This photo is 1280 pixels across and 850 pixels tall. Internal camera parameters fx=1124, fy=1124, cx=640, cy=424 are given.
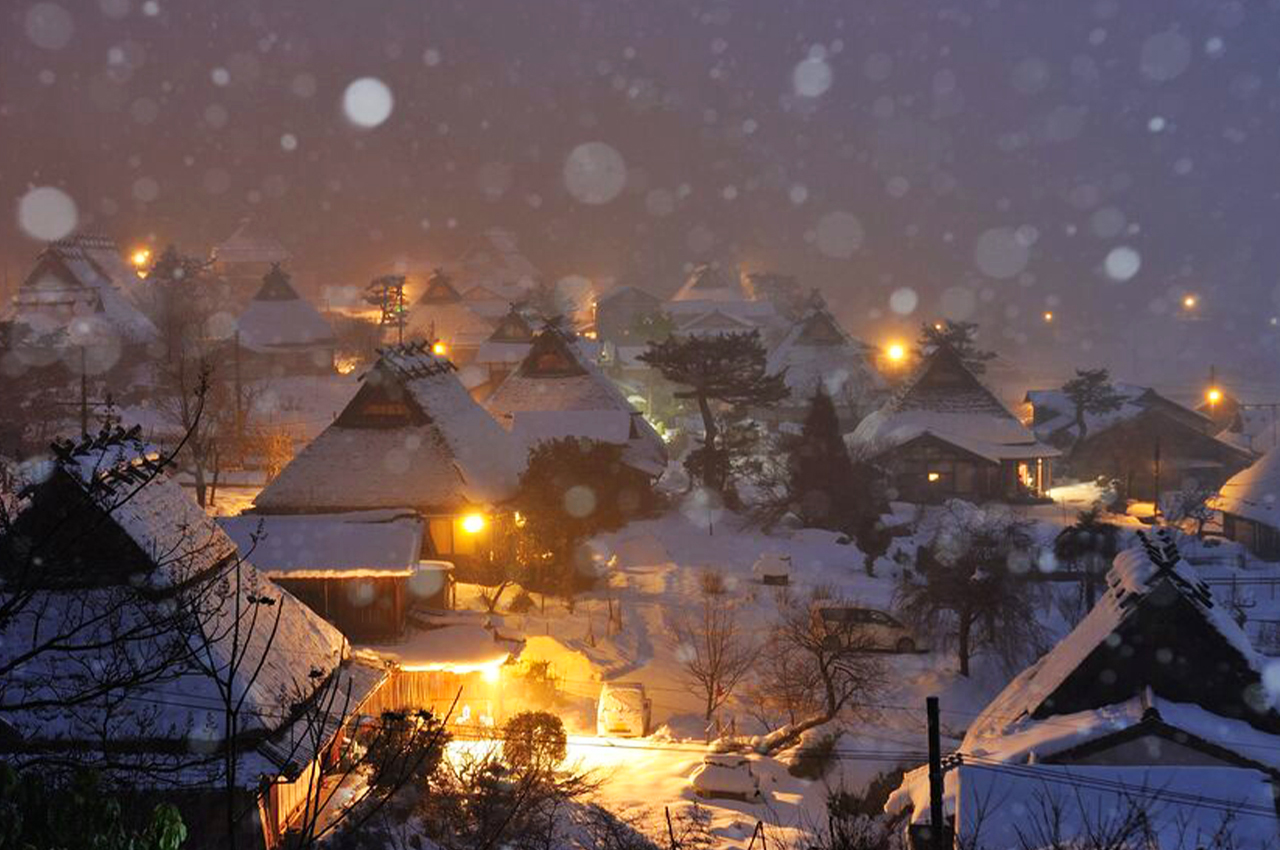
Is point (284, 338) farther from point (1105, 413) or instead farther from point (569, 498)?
point (1105, 413)

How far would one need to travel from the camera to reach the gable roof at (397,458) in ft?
95.6

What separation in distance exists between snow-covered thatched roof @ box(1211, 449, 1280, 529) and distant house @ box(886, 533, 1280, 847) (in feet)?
60.3

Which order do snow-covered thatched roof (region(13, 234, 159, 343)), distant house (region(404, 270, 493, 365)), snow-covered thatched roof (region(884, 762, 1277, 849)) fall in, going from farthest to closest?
distant house (region(404, 270, 493, 365)) < snow-covered thatched roof (region(13, 234, 159, 343)) < snow-covered thatched roof (region(884, 762, 1277, 849))

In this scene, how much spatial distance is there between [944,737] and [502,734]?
8.20m

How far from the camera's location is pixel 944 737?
20.8 meters

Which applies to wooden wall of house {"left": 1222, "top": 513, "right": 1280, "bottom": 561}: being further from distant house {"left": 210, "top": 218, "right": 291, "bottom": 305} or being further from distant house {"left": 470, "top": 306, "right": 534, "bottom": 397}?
distant house {"left": 210, "top": 218, "right": 291, "bottom": 305}

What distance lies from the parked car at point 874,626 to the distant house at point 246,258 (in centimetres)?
6416

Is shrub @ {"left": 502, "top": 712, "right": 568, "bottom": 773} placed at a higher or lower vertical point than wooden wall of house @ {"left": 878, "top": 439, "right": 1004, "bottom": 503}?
lower

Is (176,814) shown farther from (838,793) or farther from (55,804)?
(838,793)

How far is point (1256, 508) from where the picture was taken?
35375 mm

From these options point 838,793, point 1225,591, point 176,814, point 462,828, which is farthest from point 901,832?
point 1225,591

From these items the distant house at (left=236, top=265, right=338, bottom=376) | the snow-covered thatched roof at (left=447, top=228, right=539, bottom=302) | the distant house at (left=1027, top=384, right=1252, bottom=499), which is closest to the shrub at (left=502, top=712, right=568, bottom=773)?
the distant house at (left=1027, top=384, right=1252, bottom=499)

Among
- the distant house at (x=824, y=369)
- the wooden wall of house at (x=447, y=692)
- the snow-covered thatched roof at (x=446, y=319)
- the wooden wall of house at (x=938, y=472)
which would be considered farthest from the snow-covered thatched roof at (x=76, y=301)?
the wooden wall of house at (x=447, y=692)

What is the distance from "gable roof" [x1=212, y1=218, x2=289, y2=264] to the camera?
84.6m
